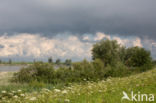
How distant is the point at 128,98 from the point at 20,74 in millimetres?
17147

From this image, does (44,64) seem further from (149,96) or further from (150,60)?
(150,60)

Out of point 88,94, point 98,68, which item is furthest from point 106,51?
point 88,94

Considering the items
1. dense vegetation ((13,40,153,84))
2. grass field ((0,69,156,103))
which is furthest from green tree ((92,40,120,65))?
grass field ((0,69,156,103))

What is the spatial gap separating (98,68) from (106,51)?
14.4 metres

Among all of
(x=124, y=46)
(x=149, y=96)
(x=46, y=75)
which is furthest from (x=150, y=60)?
(x=149, y=96)

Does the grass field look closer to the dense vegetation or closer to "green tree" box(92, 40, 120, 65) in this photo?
the dense vegetation

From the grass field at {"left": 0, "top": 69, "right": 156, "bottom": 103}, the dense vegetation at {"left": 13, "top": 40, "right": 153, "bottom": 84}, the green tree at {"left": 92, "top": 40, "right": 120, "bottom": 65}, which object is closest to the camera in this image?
the grass field at {"left": 0, "top": 69, "right": 156, "bottom": 103}

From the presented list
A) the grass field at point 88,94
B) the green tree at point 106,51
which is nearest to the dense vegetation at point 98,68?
the green tree at point 106,51

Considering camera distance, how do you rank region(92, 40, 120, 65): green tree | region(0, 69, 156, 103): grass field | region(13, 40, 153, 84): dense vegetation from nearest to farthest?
region(0, 69, 156, 103): grass field → region(13, 40, 153, 84): dense vegetation → region(92, 40, 120, 65): green tree

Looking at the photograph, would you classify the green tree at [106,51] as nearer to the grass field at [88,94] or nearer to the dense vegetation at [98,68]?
the dense vegetation at [98,68]

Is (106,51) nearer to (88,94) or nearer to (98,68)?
(98,68)

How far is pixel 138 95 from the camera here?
4719 millimetres

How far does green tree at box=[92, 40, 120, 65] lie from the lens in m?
37.2

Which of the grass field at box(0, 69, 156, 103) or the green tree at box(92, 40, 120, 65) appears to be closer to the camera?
the grass field at box(0, 69, 156, 103)
